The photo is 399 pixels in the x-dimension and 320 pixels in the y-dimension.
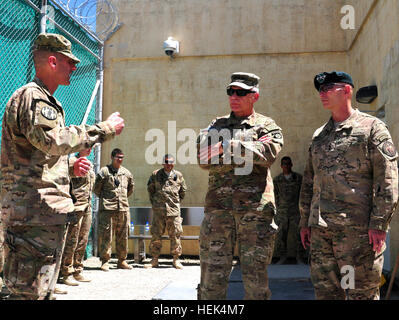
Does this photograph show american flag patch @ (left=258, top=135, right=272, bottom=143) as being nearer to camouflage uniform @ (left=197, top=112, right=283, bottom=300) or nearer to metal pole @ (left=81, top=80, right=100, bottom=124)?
camouflage uniform @ (left=197, top=112, right=283, bottom=300)

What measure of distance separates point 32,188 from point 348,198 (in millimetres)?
2045

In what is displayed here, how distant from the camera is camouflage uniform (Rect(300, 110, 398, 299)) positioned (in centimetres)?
272

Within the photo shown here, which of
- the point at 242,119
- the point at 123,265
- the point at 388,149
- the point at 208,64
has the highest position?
the point at 208,64

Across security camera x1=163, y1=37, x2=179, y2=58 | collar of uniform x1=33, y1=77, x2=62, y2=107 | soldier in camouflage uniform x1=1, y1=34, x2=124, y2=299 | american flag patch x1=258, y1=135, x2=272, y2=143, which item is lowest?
soldier in camouflage uniform x1=1, y1=34, x2=124, y2=299

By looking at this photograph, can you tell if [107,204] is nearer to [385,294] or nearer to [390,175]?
[385,294]

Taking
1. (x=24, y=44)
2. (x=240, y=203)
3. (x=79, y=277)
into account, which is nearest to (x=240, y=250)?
(x=240, y=203)

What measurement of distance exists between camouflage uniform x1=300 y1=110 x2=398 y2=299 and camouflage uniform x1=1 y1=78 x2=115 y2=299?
1.67 metres

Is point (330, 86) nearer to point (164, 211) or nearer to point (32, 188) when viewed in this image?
point (32, 188)

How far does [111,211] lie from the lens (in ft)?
23.6

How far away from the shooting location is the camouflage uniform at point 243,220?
2.90 m

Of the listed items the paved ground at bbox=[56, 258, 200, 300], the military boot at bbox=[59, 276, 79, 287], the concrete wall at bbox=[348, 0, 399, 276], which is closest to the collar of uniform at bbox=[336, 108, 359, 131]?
the concrete wall at bbox=[348, 0, 399, 276]

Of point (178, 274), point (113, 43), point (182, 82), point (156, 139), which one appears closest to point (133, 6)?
point (113, 43)

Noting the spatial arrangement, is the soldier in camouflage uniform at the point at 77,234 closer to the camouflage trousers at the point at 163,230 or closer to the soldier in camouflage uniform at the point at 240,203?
the camouflage trousers at the point at 163,230

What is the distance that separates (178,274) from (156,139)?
335cm
